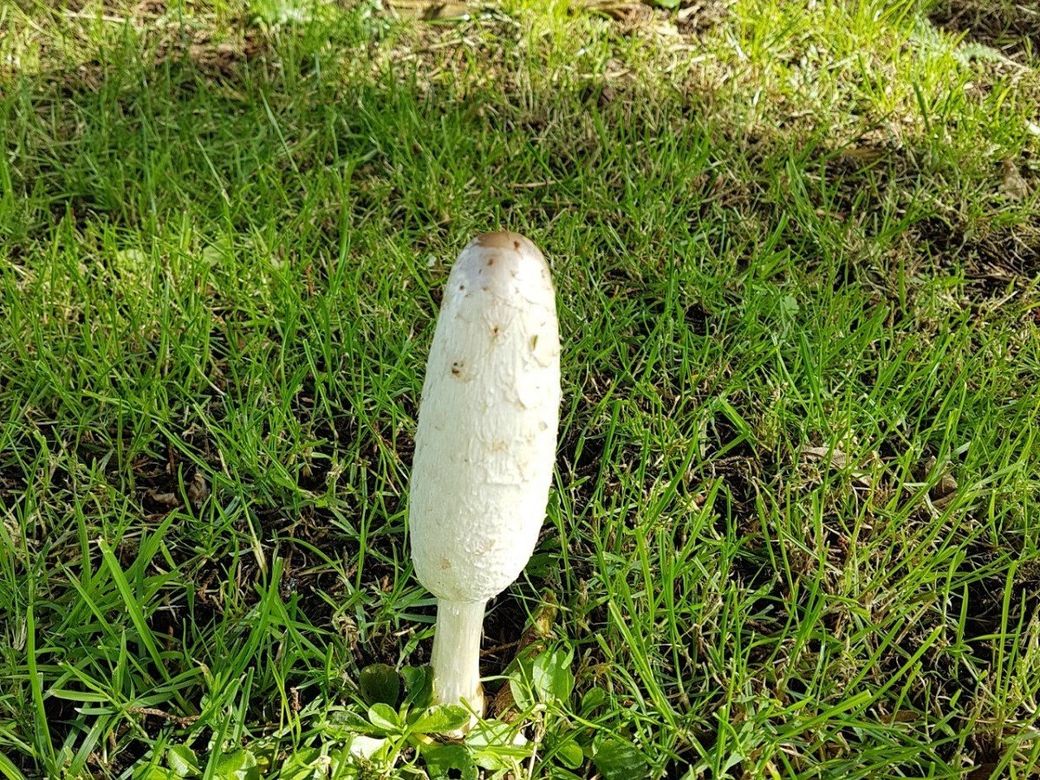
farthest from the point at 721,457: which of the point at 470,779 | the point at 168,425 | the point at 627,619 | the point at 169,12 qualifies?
the point at 169,12

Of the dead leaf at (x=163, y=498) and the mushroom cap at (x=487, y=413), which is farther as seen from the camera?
the dead leaf at (x=163, y=498)

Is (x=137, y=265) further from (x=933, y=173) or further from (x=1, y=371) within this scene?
(x=933, y=173)

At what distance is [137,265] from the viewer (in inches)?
99.9

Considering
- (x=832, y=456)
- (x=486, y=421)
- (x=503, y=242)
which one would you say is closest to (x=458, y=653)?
(x=486, y=421)

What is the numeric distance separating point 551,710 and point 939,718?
71cm

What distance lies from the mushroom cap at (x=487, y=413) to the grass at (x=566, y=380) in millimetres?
409

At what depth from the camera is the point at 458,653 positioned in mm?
1686

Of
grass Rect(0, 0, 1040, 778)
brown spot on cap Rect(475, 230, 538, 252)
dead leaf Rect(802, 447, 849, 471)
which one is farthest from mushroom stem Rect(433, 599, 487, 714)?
dead leaf Rect(802, 447, 849, 471)

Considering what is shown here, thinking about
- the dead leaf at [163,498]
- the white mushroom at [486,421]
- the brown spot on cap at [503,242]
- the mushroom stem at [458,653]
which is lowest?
the dead leaf at [163,498]

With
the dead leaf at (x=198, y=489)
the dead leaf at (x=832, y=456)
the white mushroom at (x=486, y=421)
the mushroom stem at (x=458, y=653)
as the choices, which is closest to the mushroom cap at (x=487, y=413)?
the white mushroom at (x=486, y=421)

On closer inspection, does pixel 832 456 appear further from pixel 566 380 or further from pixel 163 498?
pixel 163 498

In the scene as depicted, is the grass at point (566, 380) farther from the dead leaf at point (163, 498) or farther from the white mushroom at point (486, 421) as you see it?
the white mushroom at point (486, 421)

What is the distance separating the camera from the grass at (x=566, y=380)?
5.74 feet

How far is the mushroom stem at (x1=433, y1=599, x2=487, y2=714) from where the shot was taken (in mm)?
1634
